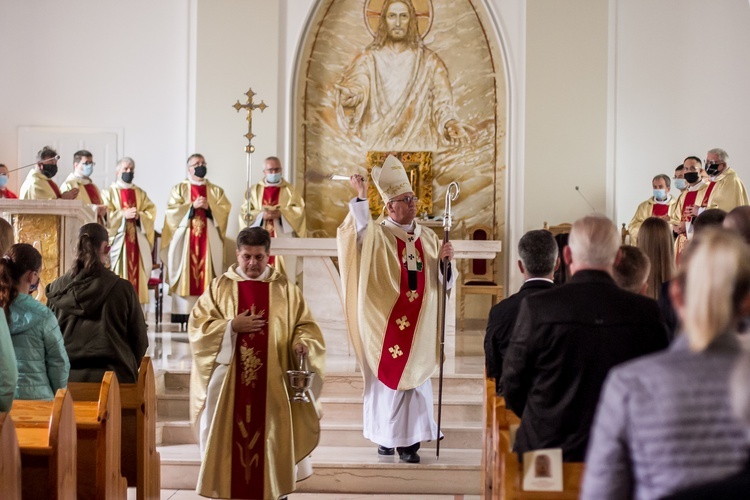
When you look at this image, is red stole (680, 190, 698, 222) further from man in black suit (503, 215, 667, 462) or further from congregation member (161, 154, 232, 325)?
man in black suit (503, 215, 667, 462)

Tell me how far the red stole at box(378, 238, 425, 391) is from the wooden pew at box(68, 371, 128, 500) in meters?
2.31

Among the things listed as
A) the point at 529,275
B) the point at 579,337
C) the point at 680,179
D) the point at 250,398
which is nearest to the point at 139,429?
the point at 250,398

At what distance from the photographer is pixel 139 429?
5195mm

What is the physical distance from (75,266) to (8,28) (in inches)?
334

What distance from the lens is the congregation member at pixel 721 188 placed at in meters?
10.2

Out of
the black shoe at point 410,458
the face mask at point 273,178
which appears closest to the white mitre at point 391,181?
the black shoe at point 410,458

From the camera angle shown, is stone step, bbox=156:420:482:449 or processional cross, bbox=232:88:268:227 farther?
processional cross, bbox=232:88:268:227

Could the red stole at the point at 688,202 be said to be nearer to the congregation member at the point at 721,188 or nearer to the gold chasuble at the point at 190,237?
the congregation member at the point at 721,188

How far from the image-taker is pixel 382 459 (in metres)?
6.57

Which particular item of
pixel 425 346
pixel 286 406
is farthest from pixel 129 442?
pixel 425 346

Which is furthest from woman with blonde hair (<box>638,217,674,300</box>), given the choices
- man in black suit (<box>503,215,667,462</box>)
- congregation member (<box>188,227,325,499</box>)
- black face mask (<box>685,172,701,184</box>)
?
black face mask (<box>685,172,701,184</box>)

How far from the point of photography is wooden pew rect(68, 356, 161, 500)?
5.18 meters

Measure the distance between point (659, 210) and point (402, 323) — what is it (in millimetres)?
5880

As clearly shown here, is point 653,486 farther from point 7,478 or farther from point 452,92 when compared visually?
point 452,92
